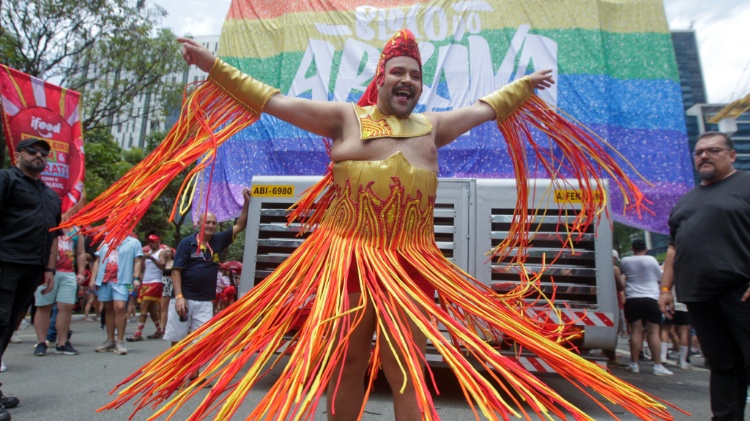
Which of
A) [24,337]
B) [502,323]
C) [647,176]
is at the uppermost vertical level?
[647,176]

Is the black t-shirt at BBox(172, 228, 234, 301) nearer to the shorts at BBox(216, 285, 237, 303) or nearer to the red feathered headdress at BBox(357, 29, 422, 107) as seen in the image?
the red feathered headdress at BBox(357, 29, 422, 107)

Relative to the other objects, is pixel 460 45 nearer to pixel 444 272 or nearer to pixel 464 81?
pixel 464 81

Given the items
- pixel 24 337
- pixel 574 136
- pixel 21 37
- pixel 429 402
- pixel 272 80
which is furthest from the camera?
pixel 21 37

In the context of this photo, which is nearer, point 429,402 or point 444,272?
point 429,402

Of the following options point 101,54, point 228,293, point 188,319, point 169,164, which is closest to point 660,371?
point 188,319

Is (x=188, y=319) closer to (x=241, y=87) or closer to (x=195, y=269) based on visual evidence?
(x=195, y=269)

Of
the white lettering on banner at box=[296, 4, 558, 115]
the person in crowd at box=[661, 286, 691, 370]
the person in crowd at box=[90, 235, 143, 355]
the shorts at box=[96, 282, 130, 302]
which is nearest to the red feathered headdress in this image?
the white lettering on banner at box=[296, 4, 558, 115]

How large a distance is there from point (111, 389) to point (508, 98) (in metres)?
3.66

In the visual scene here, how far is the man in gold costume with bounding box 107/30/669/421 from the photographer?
5.43ft

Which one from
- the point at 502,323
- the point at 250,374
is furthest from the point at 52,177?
the point at 502,323

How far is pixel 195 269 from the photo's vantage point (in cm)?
437

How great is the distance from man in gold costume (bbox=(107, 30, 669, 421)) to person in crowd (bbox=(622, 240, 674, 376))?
4.28 metres

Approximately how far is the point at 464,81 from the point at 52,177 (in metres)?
4.65

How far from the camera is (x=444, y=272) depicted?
209cm
